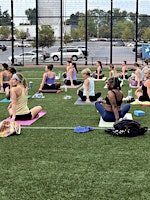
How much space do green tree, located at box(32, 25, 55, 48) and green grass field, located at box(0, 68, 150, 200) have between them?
21837mm

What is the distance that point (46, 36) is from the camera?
30.5m

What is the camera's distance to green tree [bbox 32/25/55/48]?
1191 inches

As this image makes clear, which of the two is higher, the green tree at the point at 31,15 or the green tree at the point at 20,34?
the green tree at the point at 31,15

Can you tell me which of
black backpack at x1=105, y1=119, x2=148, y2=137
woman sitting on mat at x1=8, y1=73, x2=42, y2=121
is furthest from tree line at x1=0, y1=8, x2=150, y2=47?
black backpack at x1=105, y1=119, x2=148, y2=137

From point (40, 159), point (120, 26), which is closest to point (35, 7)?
point (120, 26)

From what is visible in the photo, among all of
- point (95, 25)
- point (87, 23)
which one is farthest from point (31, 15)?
point (95, 25)

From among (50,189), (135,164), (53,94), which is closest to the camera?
(50,189)

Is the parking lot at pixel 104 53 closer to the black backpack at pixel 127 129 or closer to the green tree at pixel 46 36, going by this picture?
the green tree at pixel 46 36

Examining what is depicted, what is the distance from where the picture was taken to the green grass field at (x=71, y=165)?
16.1ft

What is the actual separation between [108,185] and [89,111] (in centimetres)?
568

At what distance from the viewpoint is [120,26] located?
3020 centimetres

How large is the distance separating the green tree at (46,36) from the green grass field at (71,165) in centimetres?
2184

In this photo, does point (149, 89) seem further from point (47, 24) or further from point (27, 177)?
point (47, 24)

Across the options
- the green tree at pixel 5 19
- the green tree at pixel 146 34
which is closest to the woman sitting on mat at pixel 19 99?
the green tree at pixel 146 34
